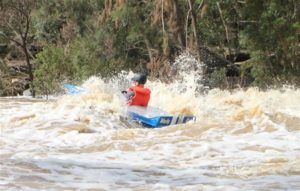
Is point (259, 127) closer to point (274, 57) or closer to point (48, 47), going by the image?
point (274, 57)

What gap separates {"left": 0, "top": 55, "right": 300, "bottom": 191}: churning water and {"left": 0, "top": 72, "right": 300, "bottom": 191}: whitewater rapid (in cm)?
1

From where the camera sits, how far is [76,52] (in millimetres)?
21344

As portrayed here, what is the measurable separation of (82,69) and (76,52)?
0.96m

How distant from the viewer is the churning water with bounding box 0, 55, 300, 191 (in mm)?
6043

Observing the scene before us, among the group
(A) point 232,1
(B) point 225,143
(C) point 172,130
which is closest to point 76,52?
(A) point 232,1

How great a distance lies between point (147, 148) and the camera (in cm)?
827

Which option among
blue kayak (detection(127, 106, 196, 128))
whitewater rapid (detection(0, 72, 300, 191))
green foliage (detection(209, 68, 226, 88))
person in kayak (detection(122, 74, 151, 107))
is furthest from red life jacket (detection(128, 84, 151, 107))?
green foliage (detection(209, 68, 226, 88))

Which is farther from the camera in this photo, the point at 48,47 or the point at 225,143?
the point at 48,47

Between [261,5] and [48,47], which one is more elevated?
[261,5]

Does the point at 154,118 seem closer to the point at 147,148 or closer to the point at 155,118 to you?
the point at 155,118

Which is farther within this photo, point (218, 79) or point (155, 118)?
point (218, 79)

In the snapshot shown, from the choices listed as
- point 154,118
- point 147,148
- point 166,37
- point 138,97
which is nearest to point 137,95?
point 138,97

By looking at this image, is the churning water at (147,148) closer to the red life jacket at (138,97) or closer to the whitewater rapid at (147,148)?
the whitewater rapid at (147,148)

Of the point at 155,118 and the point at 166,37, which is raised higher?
the point at 166,37
